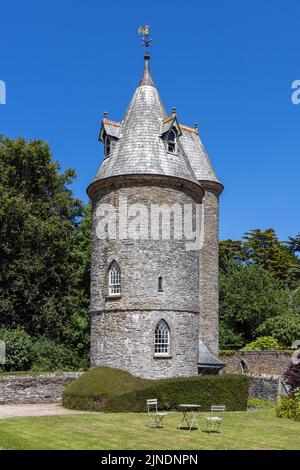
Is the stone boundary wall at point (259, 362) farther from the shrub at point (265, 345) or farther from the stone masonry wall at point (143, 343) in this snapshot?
the stone masonry wall at point (143, 343)

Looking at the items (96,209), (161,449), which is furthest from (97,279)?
(161,449)

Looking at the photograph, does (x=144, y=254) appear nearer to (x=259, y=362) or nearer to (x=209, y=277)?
(x=209, y=277)

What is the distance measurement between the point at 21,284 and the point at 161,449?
2320 cm

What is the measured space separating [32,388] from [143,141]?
12.8 m

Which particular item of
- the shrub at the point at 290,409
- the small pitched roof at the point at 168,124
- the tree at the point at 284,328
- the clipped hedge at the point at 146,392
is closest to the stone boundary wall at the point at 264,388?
the clipped hedge at the point at 146,392

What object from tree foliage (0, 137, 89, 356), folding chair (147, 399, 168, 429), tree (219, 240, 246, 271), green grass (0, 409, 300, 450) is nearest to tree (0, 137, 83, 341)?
tree foliage (0, 137, 89, 356)

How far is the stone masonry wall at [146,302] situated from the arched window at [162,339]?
0.25 metres

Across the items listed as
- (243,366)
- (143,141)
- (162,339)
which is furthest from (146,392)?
(243,366)

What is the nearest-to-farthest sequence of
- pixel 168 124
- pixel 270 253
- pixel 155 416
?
1. pixel 155 416
2. pixel 168 124
3. pixel 270 253

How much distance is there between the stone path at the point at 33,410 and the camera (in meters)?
22.6

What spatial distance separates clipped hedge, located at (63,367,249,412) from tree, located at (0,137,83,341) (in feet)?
42.8

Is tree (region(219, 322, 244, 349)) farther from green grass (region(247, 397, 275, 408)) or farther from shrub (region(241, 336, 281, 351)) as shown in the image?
green grass (region(247, 397, 275, 408))

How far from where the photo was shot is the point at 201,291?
34312mm

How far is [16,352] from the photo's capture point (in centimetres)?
3197
